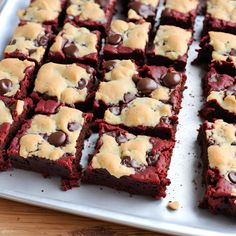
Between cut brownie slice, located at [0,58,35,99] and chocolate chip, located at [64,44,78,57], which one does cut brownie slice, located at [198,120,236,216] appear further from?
cut brownie slice, located at [0,58,35,99]

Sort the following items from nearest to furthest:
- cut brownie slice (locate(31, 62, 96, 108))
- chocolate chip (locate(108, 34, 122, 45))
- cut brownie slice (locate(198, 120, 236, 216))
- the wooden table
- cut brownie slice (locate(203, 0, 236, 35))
→ cut brownie slice (locate(198, 120, 236, 216))
the wooden table
cut brownie slice (locate(31, 62, 96, 108))
chocolate chip (locate(108, 34, 122, 45))
cut brownie slice (locate(203, 0, 236, 35))

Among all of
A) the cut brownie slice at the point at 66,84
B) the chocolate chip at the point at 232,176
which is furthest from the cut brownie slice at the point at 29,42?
the chocolate chip at the point at 232,176

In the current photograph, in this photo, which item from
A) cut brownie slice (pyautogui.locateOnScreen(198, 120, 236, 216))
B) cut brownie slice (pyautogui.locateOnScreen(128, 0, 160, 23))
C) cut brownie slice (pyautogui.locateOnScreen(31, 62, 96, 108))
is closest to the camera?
cut brownie slice (pyautogui.locateOnScreen(198, 120, 236, 216))

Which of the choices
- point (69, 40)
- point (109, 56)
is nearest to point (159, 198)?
point (109, 56)

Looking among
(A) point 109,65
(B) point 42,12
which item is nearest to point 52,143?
(A) point 109,65

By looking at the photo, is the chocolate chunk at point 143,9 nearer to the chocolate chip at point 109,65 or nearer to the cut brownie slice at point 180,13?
the cut brownie slice at point 180,13

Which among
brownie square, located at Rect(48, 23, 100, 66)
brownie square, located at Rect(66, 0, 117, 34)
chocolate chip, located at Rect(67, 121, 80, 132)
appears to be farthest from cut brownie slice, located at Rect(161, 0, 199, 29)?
chocolate chip, located at Rect(67, 121, 80, 132)

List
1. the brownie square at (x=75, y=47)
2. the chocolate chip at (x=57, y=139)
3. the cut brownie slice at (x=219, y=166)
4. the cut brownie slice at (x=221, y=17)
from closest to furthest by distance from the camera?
the cut brownie slice at (x=219, y=166), the chocolate chip at (x=57, y=139), the brownie square at (x=75, y=47), the cut brownie slice at (x=221, y=17)
